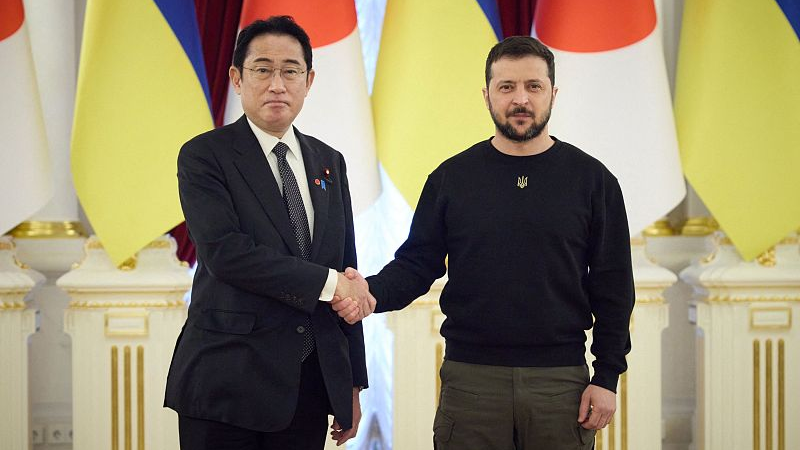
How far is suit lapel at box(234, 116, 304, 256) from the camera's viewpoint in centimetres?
183

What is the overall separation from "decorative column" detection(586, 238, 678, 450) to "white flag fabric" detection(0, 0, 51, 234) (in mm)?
2281

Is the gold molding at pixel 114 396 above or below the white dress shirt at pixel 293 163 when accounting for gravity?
below

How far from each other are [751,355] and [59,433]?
2924 millimetres

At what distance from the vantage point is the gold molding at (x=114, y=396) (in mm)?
3199

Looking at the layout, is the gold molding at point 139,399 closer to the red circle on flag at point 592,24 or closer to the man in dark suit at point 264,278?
the man in dark suit at point 264,278

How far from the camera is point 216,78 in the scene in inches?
129

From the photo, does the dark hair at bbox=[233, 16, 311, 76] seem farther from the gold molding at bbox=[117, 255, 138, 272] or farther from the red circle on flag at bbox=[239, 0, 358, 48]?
the gold molding at bbox=[117, 255, 138, 272]

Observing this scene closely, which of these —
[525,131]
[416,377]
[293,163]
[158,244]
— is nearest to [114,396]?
[158,244]

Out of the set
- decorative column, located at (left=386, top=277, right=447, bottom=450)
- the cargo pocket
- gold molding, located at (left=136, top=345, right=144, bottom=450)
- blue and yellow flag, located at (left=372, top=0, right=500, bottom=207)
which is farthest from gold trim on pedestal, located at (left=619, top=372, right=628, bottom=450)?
gold molding, located at (left=136, top=345, right=144, bottom=450)

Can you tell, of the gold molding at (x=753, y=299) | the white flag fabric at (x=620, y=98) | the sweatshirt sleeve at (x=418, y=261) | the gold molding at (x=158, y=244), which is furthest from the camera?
the gold molding at (x=753, y=299)

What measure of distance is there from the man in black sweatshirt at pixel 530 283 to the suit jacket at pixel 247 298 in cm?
14

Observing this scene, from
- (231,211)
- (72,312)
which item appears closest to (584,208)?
(231,211)

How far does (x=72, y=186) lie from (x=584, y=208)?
7.78 ft

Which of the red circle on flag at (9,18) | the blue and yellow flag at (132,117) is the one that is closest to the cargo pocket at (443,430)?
the blue and yellow flag at (132,117)
